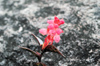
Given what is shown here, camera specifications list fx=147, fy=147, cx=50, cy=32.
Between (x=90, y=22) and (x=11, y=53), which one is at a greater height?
(x=90, y=22)

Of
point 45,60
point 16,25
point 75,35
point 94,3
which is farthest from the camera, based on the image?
point 94,3

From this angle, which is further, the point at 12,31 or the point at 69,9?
the point at 69,9

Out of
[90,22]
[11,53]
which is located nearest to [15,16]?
[11,53]

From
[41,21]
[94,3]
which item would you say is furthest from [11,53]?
[94,3]

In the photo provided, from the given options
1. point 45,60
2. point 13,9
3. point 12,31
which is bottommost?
point 45,60

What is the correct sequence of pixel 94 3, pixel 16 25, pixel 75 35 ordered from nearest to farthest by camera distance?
pixel 75 35 → pixel 16 25 → pixel 94 3

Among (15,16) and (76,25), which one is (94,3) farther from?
(15,16)
